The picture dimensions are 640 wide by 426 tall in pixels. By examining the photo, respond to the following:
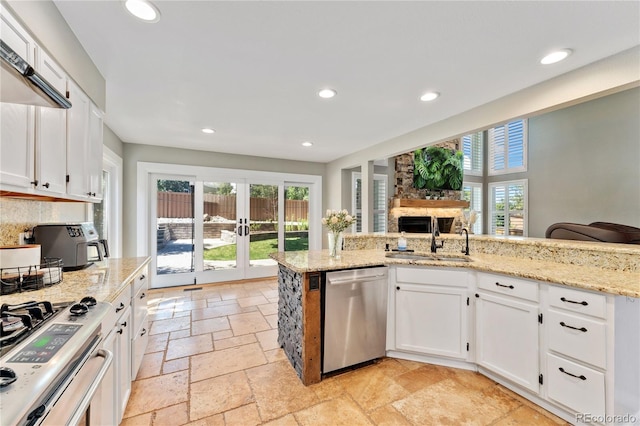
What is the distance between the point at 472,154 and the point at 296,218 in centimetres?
609

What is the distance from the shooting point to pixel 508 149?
777 cm

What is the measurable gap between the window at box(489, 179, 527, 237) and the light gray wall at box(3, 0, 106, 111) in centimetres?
886

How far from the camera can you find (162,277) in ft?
14.9

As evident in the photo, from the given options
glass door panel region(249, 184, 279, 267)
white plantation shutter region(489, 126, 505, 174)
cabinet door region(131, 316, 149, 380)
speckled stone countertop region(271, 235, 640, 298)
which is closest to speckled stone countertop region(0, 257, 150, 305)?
cabinet door region(131, 316, 149, 380)

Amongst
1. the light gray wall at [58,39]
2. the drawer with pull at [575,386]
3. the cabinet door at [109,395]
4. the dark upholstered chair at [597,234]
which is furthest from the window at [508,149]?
the cabinet door at [109,395]

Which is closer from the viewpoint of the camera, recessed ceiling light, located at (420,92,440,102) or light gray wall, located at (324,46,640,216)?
light gray wall, located at (324,46,640,216)

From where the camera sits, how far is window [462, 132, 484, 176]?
8023 mm

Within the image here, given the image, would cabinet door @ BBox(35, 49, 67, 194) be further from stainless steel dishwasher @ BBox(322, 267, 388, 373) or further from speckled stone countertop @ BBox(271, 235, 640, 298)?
stainless steel dishwasher @ BBox(322, 267, 388, 373)

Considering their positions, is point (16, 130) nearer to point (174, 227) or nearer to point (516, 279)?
point (516, 279)

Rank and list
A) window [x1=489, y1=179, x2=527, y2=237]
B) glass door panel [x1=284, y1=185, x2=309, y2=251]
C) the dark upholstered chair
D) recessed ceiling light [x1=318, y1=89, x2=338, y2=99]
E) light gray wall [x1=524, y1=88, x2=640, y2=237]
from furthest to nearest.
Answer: window [x1=489, y1=179, x2=527, y2=237] < glass door panel [x1=284, y1=185, x2=309, y2=251] < light gray wall [x1=524, y1=88, x2=640, y2=237] < the dark upholstered chair < recessed ceiling light [x1=318, y1=89, x2=338, y2=99]

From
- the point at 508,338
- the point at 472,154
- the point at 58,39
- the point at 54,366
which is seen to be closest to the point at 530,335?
the point at 508,338

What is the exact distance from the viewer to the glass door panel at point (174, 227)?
178 inches

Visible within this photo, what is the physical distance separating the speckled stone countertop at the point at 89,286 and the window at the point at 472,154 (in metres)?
8.53

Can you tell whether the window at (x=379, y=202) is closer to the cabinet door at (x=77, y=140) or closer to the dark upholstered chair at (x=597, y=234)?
the dark upholstered chair at (x=597, y=234)
